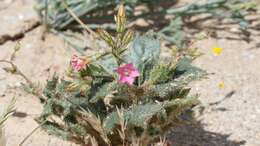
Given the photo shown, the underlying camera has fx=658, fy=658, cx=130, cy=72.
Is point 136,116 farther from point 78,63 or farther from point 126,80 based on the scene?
point 78,63

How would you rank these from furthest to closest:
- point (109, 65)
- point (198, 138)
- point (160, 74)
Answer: point (198, 138), point (109, 65), point (160, 74)

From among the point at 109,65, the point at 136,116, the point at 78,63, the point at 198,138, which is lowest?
the point at 198,138

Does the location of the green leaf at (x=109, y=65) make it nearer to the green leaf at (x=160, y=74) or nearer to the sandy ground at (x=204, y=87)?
the green leaf at (x=160, y=74)

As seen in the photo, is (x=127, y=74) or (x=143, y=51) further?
(x=143, y=51)

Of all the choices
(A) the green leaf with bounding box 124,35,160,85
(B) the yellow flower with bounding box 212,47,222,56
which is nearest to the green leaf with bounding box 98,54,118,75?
(A) the green leaf with bounding box 124,35,160,85

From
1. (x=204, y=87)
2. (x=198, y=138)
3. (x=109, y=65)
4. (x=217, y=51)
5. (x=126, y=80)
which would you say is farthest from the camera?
(x=217, y=51)

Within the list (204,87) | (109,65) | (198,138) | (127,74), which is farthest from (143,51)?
(204,87)

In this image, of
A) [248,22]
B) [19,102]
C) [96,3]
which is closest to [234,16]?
[248,22]
